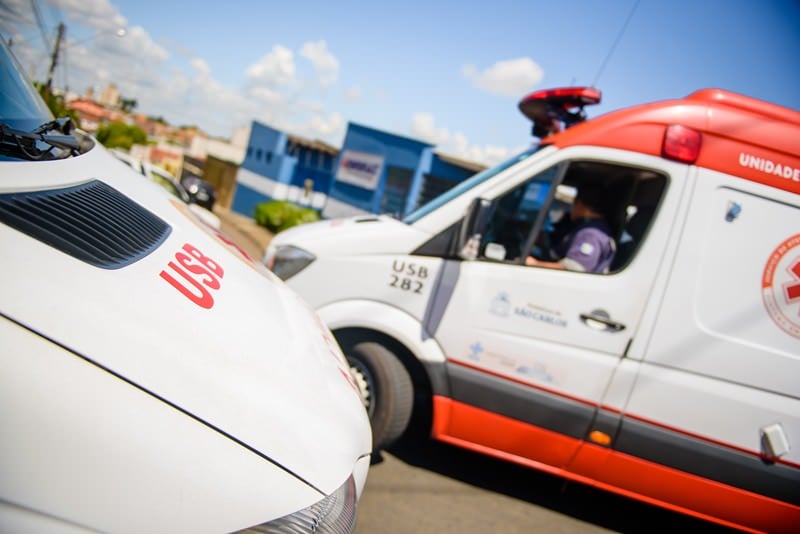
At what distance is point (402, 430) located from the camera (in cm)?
289

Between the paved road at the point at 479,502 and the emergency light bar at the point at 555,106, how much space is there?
2.68 m

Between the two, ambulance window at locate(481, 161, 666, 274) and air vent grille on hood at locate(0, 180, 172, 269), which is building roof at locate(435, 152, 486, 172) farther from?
air vent grille on hood at locate(0, 180, 172, 269)

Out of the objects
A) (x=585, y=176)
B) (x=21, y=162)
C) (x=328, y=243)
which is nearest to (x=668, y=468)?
(x=585, y=176)

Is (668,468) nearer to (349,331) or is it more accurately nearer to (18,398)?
(349,331)

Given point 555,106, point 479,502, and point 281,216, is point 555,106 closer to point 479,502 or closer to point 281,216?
point 479,502

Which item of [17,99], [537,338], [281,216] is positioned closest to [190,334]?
[17,99]

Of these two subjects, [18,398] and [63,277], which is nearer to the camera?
[18,398]

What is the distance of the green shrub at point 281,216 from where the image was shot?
17.7 meters

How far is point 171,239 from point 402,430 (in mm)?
1872

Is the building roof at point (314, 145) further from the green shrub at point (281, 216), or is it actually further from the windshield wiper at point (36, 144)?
the windshield wiper at point (36, 144)

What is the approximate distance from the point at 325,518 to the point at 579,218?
2925mm

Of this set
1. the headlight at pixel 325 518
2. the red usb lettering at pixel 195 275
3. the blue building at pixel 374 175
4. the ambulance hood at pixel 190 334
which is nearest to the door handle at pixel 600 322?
the ambulance hood at pixel 190 334

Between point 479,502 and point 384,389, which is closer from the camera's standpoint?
point 384,389

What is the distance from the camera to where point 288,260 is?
3.09m
